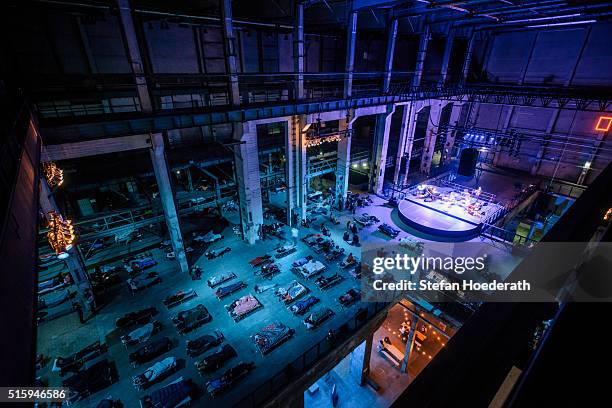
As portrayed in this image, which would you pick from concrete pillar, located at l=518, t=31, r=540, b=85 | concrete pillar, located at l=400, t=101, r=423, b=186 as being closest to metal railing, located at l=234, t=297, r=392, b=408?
concrete pillar, located at l=400, t=101, r=423, b=186

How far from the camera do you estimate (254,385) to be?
455 inches

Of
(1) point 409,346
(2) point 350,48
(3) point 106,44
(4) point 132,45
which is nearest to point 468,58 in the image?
(2) point 350,48

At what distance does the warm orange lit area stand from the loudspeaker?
10680mm

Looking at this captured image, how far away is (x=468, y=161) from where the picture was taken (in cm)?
2756

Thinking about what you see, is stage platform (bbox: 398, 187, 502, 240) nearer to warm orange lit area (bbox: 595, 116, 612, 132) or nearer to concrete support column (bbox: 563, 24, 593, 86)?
warm orange lit area (bbox: 595, 116, 612, 132)

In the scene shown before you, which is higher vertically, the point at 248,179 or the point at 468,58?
the point at 468,58

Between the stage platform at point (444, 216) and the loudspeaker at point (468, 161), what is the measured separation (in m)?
3.30

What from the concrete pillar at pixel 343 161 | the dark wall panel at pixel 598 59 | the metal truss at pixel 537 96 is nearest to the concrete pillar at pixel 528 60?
the metal truss at pixel 537 96

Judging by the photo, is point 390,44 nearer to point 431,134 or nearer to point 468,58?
point 431,134

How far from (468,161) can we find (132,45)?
26.8 metres

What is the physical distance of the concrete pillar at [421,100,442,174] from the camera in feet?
A: 95.9

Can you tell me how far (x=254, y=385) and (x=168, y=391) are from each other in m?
3.13

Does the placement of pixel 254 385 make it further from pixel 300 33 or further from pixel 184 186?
pixel 300 33

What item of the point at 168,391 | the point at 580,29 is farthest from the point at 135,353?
the point at 580,29
